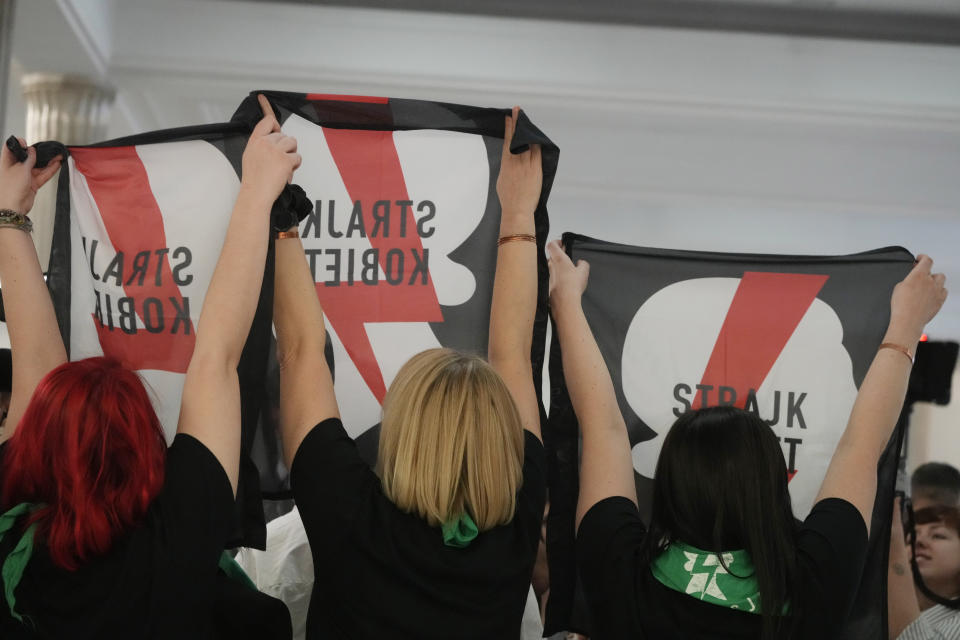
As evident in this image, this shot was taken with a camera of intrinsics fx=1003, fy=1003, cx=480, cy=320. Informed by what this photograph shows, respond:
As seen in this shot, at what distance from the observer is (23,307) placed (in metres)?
1.72

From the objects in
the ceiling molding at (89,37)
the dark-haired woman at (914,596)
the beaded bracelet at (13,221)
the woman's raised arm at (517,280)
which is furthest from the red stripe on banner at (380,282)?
the ceiling molding at (89,37)

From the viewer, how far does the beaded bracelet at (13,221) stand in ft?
5.67

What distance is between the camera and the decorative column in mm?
4551

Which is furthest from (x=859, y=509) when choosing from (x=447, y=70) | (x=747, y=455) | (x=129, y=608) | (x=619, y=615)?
(x=447, y=70)

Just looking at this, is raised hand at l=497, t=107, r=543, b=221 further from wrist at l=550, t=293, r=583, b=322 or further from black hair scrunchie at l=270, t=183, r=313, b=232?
black hair scrunchie at l=270, t=183, r=313, b=232

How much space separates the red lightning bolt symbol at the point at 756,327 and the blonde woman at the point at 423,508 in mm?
650

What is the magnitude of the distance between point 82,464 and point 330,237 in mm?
748

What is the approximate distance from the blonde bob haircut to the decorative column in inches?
138

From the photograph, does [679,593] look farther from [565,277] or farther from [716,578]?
[565,277]

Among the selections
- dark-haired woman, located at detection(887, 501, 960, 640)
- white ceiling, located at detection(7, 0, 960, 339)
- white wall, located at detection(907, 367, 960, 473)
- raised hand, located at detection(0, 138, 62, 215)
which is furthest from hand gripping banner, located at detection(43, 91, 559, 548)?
white wall, located at detection(907, 367, 960, 473)

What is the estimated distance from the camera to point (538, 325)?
1.89 metres

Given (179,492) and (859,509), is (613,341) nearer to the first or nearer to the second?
(859,509)

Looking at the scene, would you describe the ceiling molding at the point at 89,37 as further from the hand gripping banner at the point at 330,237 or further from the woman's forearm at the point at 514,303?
the woman's forearm at the point at 514,303

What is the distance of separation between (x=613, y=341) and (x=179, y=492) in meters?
0.96
